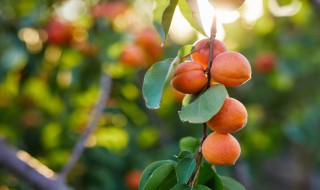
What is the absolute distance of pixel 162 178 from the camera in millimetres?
747

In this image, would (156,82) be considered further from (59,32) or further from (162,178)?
(59,32)

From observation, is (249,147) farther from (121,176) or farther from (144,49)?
(144,49)

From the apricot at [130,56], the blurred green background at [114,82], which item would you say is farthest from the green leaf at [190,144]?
the apricot at [130,56]

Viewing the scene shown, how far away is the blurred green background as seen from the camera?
199cm

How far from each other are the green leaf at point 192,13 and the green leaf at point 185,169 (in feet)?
0.64

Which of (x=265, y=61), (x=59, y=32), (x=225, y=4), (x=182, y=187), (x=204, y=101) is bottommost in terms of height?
(x=265, y=61)

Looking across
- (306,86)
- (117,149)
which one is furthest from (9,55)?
(306,86)

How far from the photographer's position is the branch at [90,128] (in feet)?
5.13

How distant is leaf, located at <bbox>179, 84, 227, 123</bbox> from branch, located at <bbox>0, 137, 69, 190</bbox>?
81cm

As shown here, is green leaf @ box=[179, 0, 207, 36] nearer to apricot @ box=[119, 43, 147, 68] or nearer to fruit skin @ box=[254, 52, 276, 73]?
apricot @ box=[119, 43, 147, 68]

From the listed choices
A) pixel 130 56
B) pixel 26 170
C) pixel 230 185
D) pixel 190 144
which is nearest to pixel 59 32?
pixel 130 56

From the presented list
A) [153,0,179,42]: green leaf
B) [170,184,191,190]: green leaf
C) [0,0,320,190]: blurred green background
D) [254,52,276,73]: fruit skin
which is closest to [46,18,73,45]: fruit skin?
[0,0,320,190]: blurred green background

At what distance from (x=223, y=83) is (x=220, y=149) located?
0.29 feet

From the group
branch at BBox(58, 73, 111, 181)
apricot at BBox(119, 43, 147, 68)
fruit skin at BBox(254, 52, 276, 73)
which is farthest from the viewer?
fruit skin at BBox(254, 52, 276, 73)
